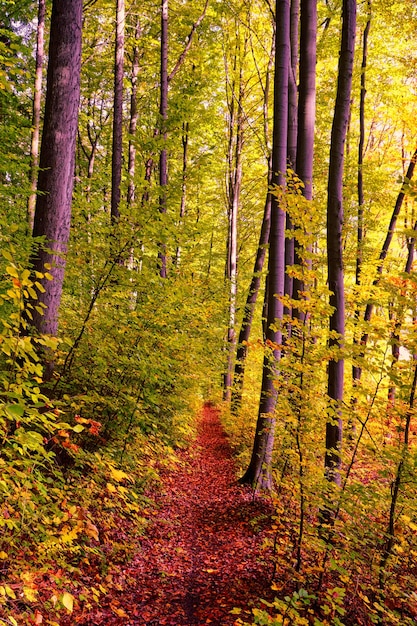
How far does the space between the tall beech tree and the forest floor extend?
3000 mm

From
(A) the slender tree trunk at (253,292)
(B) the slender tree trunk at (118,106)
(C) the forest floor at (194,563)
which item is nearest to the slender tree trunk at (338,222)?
(C) the forest floor at (194,563)

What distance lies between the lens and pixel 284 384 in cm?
436

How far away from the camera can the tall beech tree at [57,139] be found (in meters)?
4.36

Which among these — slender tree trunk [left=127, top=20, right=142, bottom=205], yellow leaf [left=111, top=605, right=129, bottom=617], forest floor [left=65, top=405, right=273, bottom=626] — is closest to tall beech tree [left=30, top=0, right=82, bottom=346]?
yellow leaf [left=111, top=605, right=129, bottom=617]

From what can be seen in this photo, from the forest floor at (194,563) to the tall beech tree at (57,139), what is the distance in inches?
118

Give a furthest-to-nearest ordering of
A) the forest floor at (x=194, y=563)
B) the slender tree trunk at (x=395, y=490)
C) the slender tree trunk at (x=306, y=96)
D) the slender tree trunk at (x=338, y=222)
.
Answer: the slender tree trunk at (x=306, y=96), the slender tree trunk at (x=338, y=222), the forest floor at (x=194, y=563), the slender tree trunk at (x=395, y=490)

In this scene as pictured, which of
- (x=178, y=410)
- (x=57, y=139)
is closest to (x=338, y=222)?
(x=57, y=139)

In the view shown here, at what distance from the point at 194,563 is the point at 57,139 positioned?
557 centimetres

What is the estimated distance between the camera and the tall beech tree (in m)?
4.36

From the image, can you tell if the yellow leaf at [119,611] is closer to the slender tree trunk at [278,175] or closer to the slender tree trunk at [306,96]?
the slender tree trunk at [278,175]

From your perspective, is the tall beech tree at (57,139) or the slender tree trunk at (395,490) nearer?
the slender tree trunk at (395,490)

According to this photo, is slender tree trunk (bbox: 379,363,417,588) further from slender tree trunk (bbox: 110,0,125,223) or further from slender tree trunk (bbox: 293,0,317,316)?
slender tree trunk (bbox: 110,0,125,223)

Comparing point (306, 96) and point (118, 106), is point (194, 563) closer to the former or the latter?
point (306, 96)

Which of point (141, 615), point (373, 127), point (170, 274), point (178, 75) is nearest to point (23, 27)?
point (178, 75)
